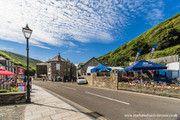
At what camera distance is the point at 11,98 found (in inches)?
258

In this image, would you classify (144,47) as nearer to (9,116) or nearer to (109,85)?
(109,85)

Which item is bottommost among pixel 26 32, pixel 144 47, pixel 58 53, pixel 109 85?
pixel 109 85

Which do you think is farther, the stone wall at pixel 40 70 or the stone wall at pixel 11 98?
the stone wall at pixel 40 70

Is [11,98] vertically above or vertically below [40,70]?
above

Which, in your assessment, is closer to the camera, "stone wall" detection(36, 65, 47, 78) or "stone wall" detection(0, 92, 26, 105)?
"stone wall" detection(0, 92, 26, 105)

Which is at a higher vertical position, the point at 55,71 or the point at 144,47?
the point at 144,47

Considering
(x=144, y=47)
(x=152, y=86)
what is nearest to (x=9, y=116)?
(x=152, y=86)

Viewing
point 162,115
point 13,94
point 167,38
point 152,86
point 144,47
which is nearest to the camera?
point 162,115

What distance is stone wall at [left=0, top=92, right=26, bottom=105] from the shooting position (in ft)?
20.9

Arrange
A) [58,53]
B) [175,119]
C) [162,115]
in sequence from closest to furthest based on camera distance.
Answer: [175,119]
[162,115]
[58,53]

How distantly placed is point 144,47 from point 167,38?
47.0 ft

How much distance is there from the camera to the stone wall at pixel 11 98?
638cm

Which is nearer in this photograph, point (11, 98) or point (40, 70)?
point (11, 98)

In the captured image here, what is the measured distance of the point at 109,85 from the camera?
547 inches
